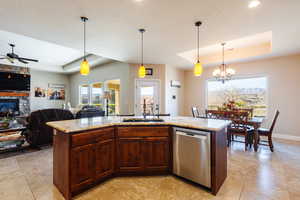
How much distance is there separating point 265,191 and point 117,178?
2.16 metres

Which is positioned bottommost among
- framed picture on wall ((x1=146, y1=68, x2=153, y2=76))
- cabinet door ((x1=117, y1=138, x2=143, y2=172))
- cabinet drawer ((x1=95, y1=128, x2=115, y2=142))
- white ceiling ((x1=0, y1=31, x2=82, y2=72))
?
cabinet door ((x1=117, y1=138, x2=143, y2=172))

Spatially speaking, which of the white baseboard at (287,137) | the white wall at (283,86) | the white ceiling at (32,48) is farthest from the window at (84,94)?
the white baseboard at (287,137)

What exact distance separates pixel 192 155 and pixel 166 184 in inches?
23.8

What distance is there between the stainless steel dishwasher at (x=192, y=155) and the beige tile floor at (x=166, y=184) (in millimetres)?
172

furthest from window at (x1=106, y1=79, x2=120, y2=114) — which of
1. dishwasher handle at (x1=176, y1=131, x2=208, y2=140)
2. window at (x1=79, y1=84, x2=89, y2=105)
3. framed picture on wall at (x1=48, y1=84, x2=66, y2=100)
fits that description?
dishwasher handle at (x1=176, y1=131, x2=208, y2=140)

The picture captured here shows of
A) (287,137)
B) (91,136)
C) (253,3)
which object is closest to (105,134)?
(91,136)

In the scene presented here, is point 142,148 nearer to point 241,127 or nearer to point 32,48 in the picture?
point 241,127

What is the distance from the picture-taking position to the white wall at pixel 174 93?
19.1 feet

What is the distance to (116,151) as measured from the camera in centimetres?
227

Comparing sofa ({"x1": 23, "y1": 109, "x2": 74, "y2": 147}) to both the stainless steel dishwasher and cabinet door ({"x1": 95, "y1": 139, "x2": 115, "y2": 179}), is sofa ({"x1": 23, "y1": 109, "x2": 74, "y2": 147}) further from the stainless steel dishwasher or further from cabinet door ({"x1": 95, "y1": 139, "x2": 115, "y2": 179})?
the stainless steel dishwasher

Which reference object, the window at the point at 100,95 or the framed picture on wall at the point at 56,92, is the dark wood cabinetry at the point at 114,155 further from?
the framed picture on wall at the point at 56,92

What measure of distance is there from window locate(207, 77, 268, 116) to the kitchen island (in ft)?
11.3

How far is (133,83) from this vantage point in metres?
5.54

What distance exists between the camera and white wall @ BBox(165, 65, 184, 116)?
582 centimetres
